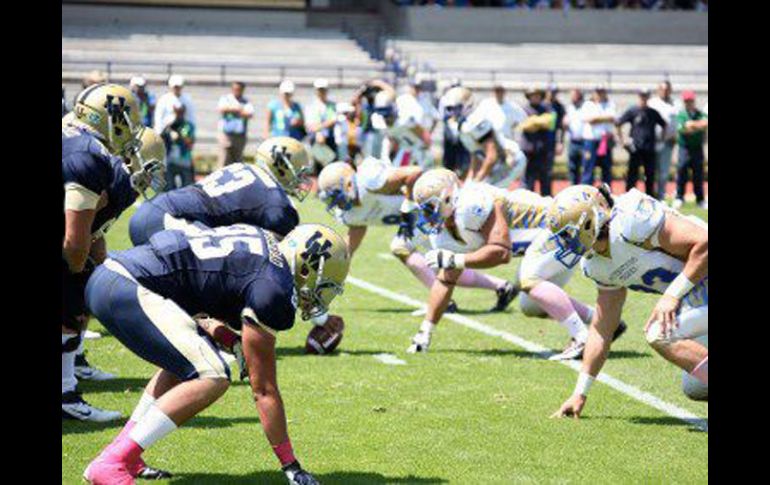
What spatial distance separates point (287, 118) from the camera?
71.9 ft

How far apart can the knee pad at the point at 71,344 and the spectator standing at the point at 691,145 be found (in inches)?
556

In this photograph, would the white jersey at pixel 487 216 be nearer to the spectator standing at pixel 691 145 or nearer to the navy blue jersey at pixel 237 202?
the navy blue jersey at pixel 237 202

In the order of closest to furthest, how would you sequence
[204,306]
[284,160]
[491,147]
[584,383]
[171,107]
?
[204,306], [584,383], [284,160], [491,147], [171,107]

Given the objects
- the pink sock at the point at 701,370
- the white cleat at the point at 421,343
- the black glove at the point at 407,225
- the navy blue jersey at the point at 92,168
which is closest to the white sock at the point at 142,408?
the navy blue jersey at the point at 92,168

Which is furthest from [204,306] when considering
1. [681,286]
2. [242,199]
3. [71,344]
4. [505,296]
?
[505,296]

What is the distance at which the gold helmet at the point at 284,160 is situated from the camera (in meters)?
9.52

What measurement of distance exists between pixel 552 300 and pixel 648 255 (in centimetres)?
241

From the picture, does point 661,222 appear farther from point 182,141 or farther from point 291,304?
point 182,141

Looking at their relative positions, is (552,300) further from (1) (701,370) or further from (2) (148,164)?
(2) (148,164)

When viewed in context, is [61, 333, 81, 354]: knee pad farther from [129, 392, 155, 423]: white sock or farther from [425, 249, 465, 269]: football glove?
[425, 249, 465, 269]: football glove

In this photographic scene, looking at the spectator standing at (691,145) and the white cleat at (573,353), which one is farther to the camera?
the spectator standing at (691,145)

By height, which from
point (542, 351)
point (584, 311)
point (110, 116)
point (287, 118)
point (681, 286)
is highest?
point (110, 116)

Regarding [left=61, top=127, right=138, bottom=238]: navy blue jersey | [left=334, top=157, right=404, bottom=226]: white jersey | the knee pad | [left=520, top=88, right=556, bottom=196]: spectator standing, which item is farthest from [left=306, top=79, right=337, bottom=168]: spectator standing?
[left=61, top=127, right=138, bottom=238]: navy blue jersey

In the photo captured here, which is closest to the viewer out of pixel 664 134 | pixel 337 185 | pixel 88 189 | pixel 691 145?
pixel 88 189
